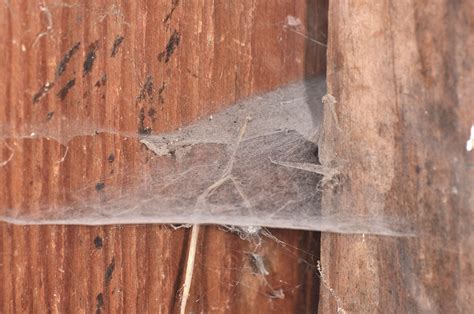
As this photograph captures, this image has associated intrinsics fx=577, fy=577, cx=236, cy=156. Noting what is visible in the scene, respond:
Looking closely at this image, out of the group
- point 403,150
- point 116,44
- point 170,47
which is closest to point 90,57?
point 116,44

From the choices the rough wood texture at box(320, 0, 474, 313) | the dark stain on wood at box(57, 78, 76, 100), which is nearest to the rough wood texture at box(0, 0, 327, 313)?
the dark stain on wood at box(57, 78, 76, 100)

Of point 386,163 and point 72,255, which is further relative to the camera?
point 72,255

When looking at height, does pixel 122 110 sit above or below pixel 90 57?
below

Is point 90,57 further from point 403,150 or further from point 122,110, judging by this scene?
point 403,150

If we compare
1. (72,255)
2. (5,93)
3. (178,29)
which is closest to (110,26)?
(178,29)

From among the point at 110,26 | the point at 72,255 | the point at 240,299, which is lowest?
the point at 240,299

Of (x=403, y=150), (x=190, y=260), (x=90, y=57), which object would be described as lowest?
(x=190, y=260)

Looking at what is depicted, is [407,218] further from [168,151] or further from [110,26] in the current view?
[110,26]
